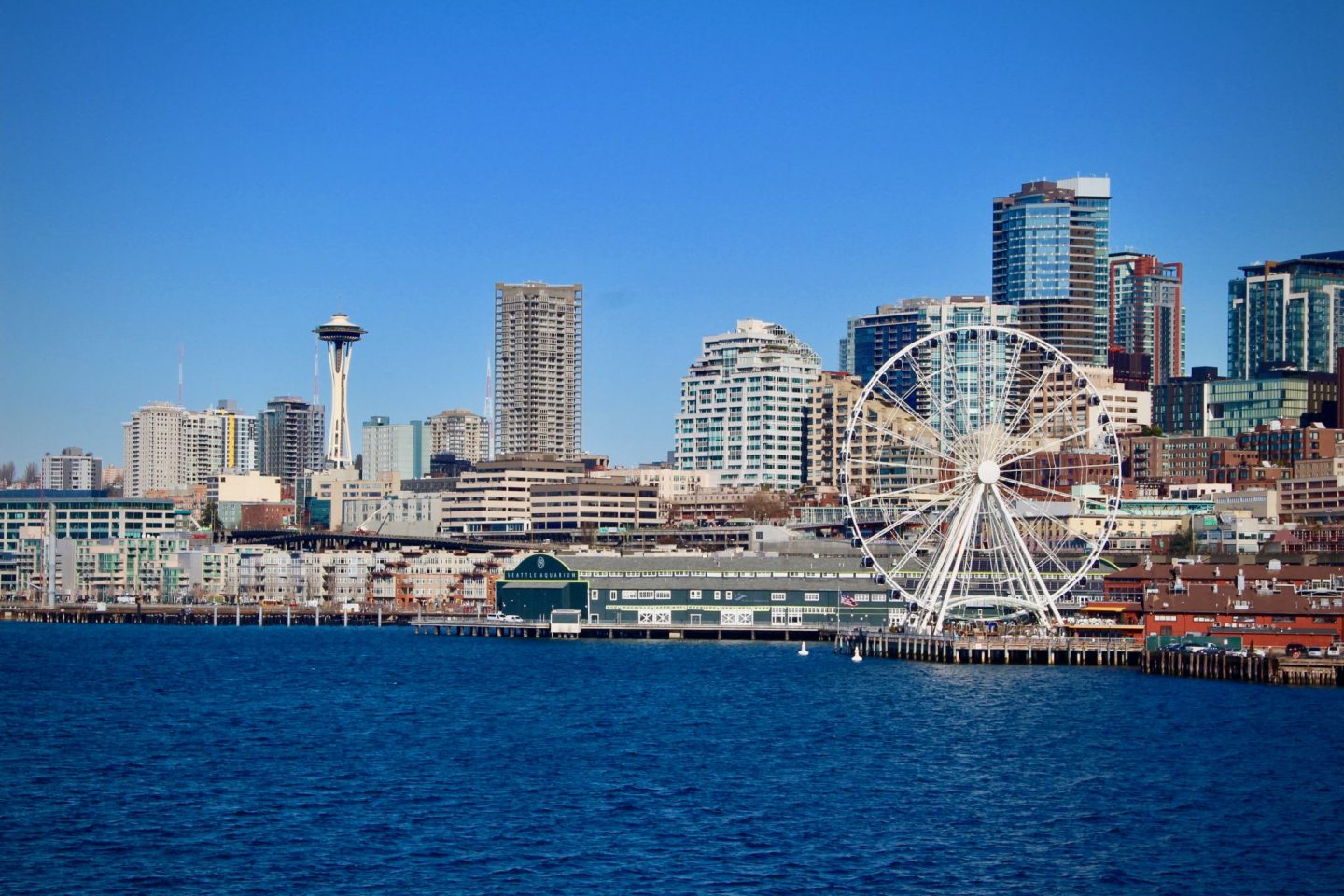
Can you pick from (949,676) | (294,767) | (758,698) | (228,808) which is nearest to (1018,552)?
(949,676)

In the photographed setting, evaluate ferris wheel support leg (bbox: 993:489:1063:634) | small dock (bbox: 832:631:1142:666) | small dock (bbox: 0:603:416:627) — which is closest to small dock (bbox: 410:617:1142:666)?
small dock (bbox: 832:631:1142:666)

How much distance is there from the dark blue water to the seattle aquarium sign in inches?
1473

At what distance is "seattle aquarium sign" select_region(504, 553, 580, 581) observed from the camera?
13762cm

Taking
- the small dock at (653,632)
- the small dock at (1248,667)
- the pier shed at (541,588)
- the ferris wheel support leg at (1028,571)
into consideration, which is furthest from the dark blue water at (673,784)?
the pier shed at (541,588)

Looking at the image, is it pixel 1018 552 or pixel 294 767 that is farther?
pixel 1018 552

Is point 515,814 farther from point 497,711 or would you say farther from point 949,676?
point 949,676

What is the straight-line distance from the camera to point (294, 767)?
210ft

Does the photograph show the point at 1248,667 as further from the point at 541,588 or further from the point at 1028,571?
the point at 541,588

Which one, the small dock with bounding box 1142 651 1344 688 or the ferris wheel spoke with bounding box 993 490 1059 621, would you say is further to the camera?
the ferris wheel spoke with bounding box 993 490 1059 621

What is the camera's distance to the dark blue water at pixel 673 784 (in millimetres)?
48062

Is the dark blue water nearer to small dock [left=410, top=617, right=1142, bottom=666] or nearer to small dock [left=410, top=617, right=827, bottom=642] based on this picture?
small dock [left=410, top=617, right=1142, bottom=666]

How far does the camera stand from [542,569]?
138625 millimetres

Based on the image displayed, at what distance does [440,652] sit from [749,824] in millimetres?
72372

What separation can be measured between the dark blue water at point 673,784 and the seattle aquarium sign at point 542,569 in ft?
123
